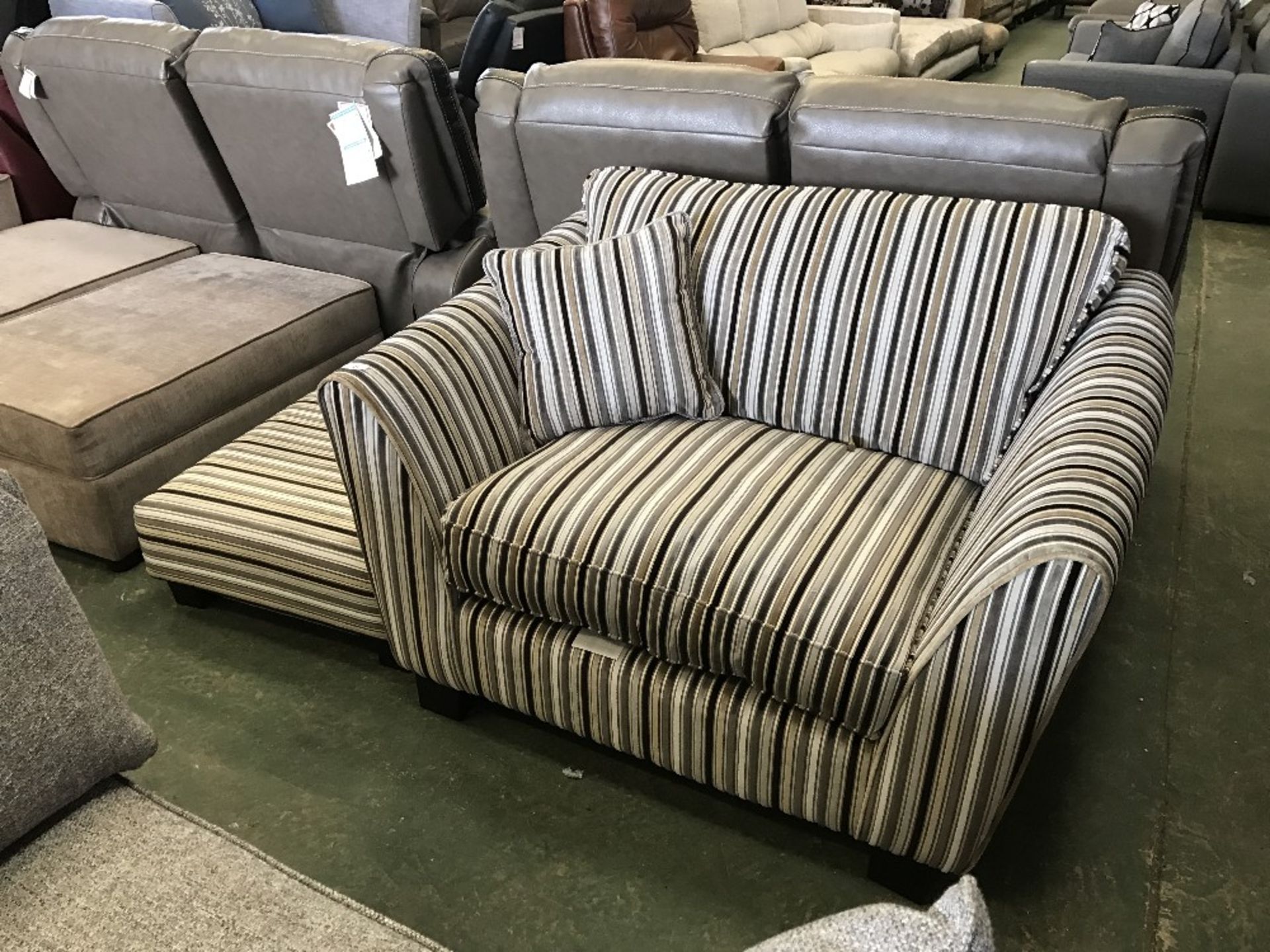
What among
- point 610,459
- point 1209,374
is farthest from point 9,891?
point 1209,374

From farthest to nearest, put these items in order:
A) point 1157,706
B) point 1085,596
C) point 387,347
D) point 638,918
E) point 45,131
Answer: point 45,131, point 1157,706, point 387,347, point 638,918, point 1085,596

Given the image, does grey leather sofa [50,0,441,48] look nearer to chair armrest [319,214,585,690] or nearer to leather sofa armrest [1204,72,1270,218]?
chair armrest [319,214,585,690]

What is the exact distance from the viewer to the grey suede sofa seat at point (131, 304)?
1.87m

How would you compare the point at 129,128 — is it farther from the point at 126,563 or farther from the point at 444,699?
the point at 444,699

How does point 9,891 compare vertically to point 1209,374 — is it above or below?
above

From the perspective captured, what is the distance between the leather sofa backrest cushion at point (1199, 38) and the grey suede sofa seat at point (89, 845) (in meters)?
3.92

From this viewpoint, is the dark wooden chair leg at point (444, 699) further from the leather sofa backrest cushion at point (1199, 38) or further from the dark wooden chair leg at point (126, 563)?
the leather sofa backrest cushion at point (1199, 38)

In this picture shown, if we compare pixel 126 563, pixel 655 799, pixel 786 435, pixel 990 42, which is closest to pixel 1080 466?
pixel 786 435

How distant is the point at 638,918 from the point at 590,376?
80cm

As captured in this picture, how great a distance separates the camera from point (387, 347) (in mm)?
1460

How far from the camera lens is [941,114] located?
152 centimetres

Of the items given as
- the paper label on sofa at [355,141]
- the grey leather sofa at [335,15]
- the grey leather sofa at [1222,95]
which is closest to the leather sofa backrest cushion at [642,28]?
the grey leather sofa at [335,15]

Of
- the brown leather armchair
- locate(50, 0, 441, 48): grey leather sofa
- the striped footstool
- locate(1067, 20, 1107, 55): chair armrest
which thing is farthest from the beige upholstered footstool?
the striped footstool

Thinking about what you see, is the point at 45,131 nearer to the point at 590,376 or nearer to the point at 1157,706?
the point at 590,376
